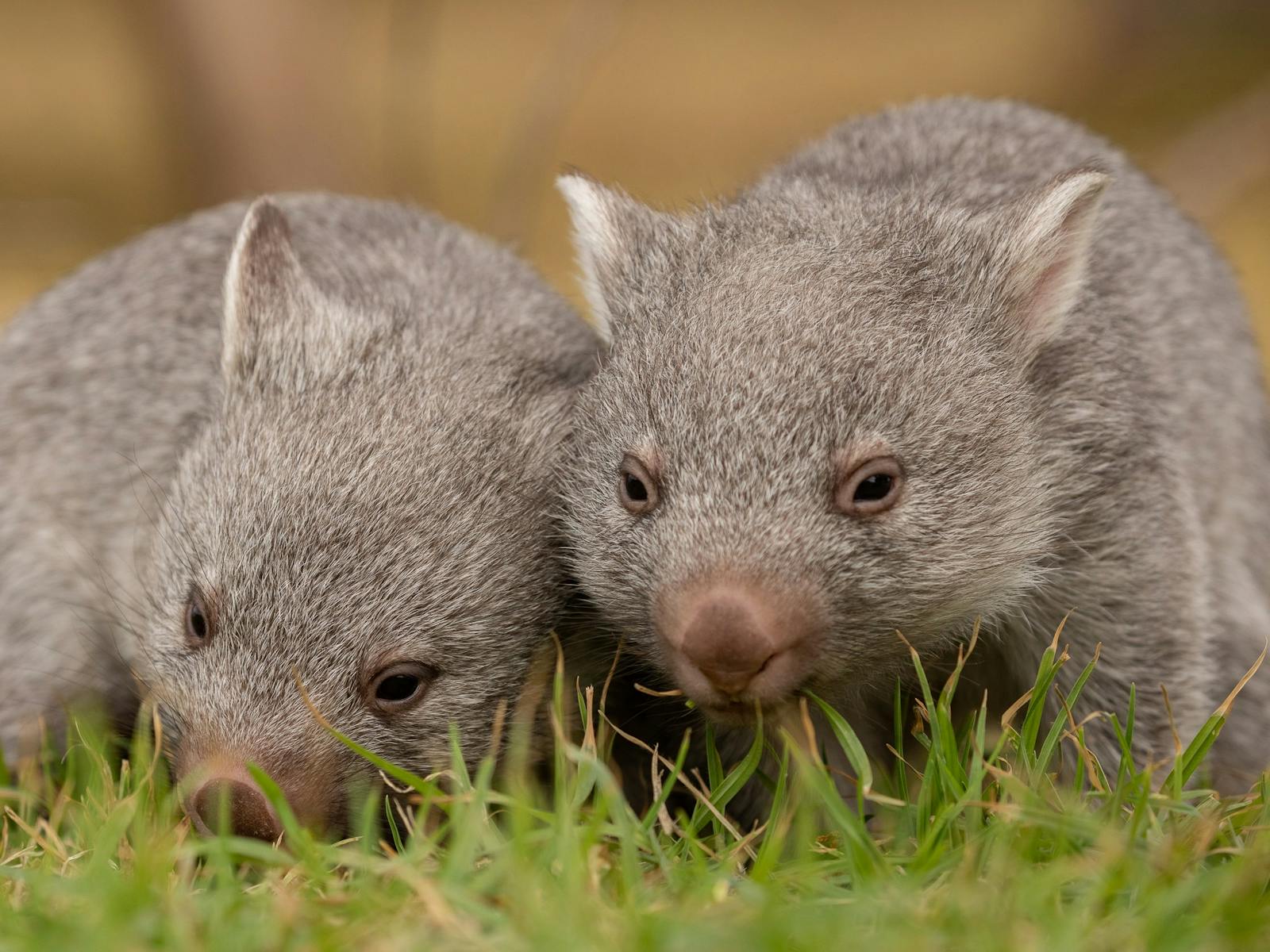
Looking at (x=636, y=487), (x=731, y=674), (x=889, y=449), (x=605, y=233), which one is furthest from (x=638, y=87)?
(x=731, y=674)

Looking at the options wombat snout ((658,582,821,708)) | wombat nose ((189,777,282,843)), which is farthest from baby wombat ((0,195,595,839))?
wombat snout ((658,582,821,708))

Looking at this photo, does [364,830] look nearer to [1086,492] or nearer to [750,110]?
[1086,492]

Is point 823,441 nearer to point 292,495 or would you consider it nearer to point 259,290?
point 292,495

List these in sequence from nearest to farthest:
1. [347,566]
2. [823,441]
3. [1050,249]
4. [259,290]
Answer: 1. [823,441]
2. [347,566]
3. [1050,249]
4. [259,290]

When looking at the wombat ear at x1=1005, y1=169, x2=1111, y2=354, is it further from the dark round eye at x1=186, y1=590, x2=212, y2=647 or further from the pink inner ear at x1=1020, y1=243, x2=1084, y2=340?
the dark round eye at x1=186, y1=590, x2=212, y2=647

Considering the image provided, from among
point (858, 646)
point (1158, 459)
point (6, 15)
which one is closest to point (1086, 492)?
point (1158, 459)

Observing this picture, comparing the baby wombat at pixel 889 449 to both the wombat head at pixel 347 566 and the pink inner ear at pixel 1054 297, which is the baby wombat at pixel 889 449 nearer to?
the pink inner ear at pixel 1054 297

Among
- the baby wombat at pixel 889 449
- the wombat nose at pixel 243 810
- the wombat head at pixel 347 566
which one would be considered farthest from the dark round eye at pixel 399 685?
the baby wombat at pixel 889 449
